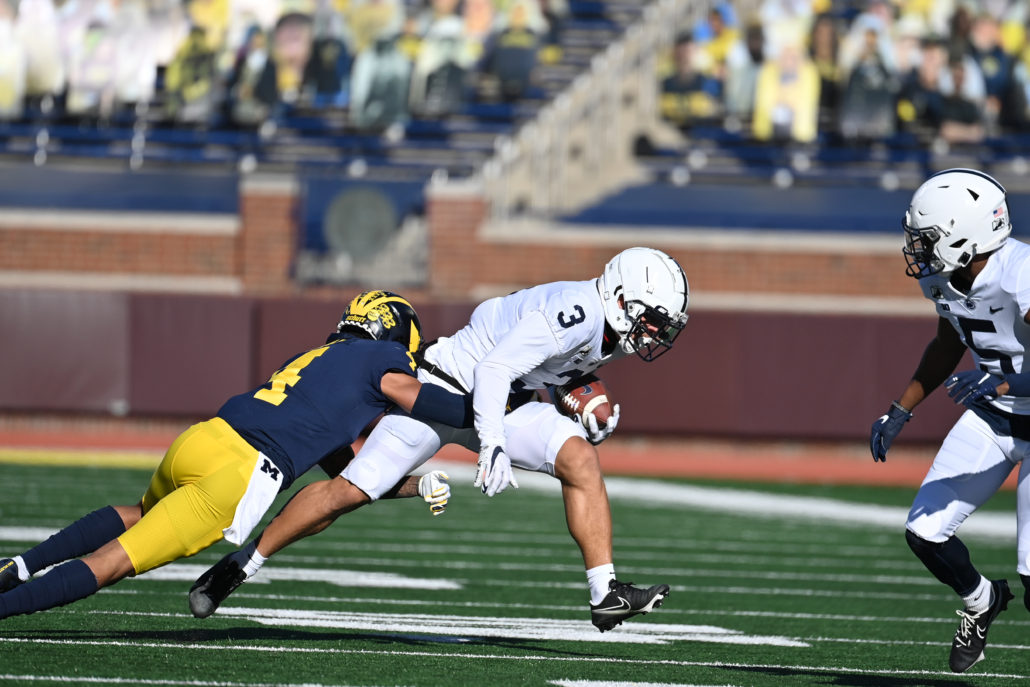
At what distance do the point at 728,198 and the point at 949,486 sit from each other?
12.2 m

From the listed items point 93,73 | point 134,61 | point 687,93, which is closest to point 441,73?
point 687,93

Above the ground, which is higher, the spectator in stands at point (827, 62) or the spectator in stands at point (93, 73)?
the spectator in stands at point (827, 62)

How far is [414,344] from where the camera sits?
607 centimetres

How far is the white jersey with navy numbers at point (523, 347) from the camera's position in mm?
5555

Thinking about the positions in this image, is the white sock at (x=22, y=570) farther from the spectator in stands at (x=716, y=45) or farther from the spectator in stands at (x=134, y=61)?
A: the spectator in stands at (x=716, y=45)

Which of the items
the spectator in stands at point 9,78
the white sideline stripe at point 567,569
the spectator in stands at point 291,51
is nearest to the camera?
the white sideline stripe at point 567,569

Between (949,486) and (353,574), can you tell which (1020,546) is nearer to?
(949,486)

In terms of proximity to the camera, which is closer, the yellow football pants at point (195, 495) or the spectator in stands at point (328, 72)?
the yellow football pants at point (195, 495)

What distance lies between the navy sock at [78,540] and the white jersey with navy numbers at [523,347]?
1301 mm

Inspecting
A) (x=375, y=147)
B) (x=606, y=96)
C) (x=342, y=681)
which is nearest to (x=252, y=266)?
(x=375, y=147)

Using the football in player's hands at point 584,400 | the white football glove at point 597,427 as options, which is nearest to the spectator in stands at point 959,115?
the football in player's hands at point 584,400

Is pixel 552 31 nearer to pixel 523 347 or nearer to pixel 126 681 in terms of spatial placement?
pixel 523 347

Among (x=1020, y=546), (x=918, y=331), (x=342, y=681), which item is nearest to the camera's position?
(x=342, y=681)

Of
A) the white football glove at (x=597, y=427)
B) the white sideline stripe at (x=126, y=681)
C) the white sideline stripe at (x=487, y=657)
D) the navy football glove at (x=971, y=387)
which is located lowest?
the white sideline stripe at (x=487, y=657)
